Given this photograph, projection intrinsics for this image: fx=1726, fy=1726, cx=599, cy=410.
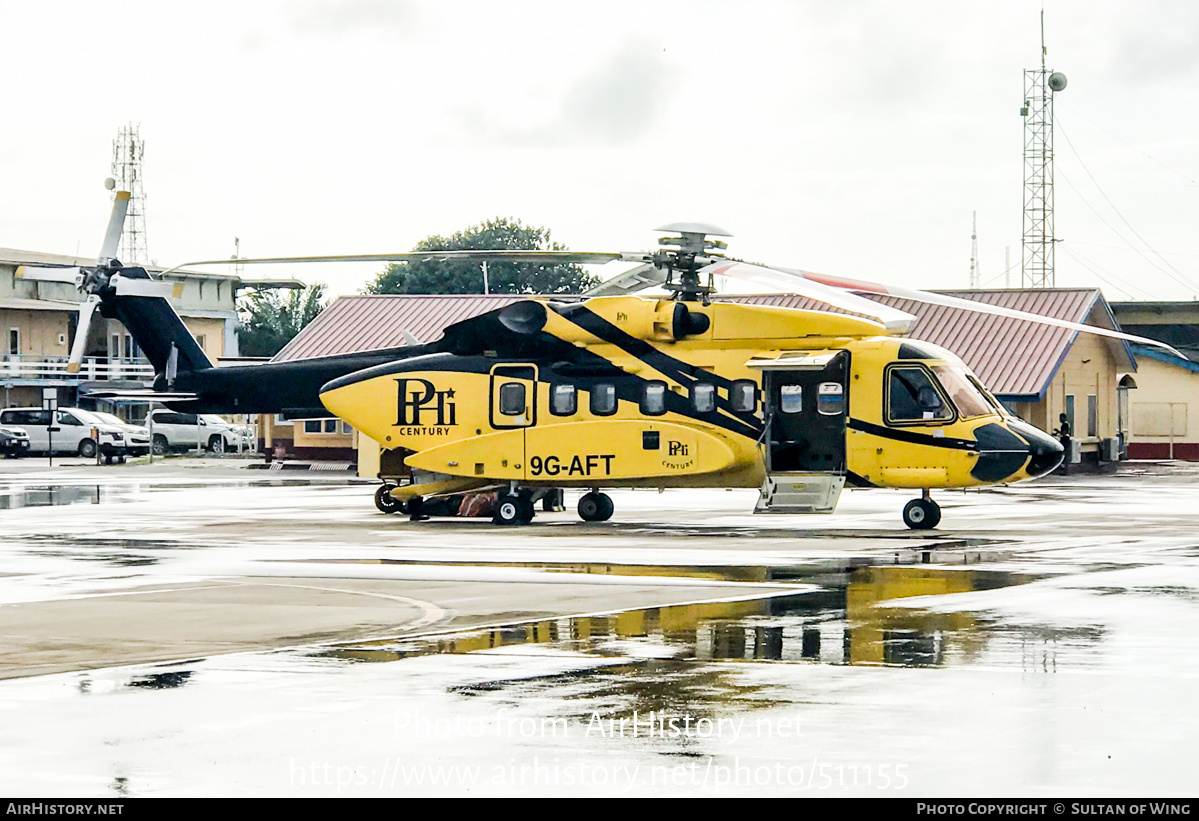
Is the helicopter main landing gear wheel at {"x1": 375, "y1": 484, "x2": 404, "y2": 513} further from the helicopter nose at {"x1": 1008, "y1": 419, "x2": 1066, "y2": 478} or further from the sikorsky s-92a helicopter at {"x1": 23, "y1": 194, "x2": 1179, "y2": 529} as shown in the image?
the helicopter nose at {"x1": 1008, "y1": 419, "x2": 1066, "y2": 478}

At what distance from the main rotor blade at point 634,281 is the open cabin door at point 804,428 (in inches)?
93.8

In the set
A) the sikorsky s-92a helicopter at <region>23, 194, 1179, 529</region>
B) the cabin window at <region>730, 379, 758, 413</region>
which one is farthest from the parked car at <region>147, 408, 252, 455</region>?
the cabin window at <region>730, 379, 758, 413</region>

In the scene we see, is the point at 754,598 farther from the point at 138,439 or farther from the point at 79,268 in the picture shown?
the point at 138,439

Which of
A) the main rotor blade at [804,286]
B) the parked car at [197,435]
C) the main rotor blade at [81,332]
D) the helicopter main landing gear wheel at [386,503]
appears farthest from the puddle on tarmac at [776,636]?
the parked car at [197,435]

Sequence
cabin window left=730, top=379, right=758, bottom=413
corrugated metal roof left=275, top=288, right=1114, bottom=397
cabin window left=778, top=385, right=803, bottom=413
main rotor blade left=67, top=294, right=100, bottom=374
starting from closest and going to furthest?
cabin window left=778, top=385, right=803, bottom=413 < cabin window left=730, top=379, right=758, bottom=413 < main rotor blade left=67, top=294, right=100, bottom=374 < corrugated metal roof left=275, top=288, right=1114, bottom=397

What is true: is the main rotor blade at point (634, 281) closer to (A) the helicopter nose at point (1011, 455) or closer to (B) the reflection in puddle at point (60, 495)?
(A) the helicopter nose at point (1011, 455)

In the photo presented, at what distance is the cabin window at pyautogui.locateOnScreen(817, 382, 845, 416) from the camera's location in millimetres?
26078

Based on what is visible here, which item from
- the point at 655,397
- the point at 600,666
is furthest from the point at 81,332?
the point at 600,666

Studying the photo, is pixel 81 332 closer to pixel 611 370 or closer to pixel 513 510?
pixel 513 510

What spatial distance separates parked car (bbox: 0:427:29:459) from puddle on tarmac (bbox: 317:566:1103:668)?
56633mm

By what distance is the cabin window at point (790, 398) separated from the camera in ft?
86.3

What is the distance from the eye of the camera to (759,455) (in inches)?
1048

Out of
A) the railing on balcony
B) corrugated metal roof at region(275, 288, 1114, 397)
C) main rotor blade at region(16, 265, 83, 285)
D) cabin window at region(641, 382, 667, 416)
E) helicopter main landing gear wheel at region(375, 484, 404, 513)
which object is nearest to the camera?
cabin window at region(641, 382, 667, 416)

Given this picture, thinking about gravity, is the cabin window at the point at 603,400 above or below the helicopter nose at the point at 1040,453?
above
